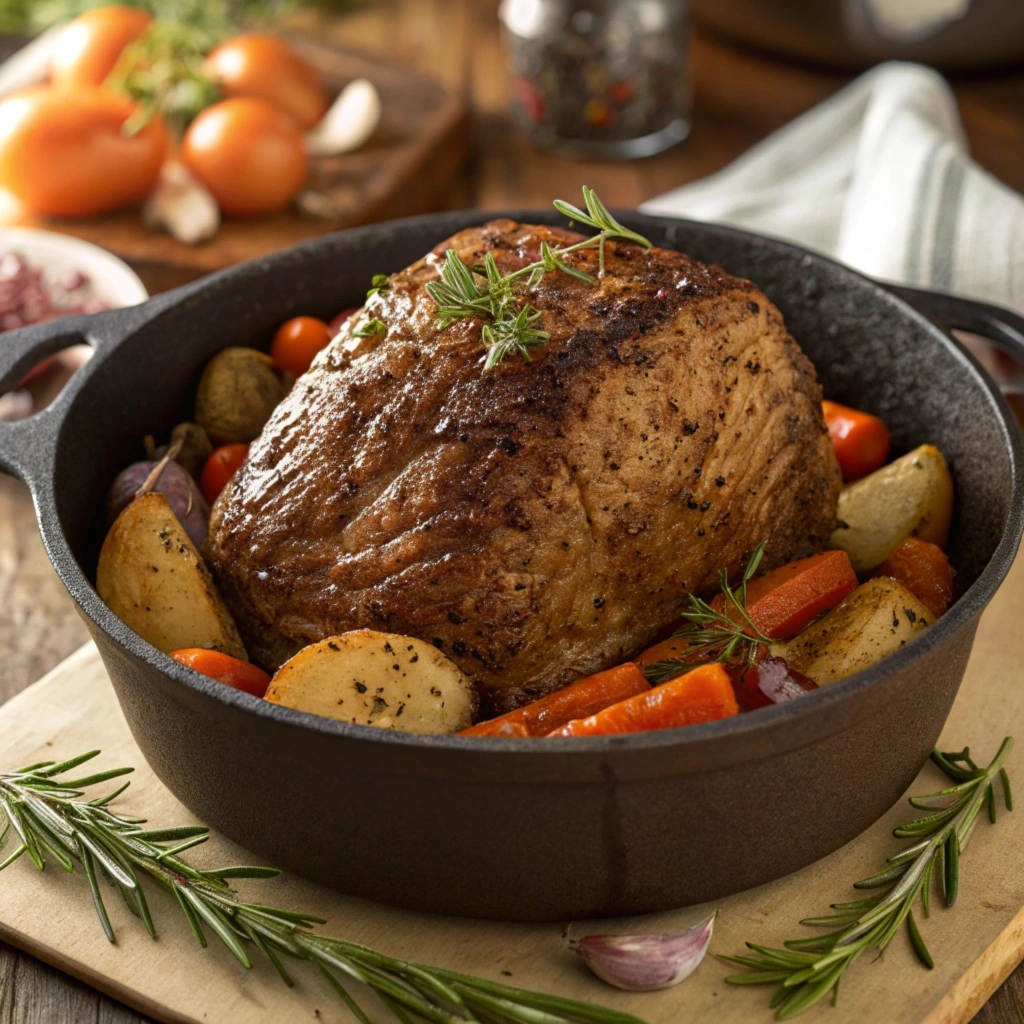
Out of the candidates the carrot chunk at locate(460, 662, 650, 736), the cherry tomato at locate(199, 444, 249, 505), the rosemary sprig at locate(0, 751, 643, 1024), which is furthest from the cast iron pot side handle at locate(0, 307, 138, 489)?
the carrot chunk at locate(460, 662, 650, 736)

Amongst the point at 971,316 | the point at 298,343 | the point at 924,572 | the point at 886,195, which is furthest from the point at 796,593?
the point at 886,195

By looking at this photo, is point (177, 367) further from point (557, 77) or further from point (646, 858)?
point (557, 77)

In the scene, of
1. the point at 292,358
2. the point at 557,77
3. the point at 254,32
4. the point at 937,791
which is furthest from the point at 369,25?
the point at 937,791

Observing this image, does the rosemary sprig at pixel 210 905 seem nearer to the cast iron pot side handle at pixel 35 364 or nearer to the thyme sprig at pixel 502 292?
the cast iron pot side handle at pixel 35 364

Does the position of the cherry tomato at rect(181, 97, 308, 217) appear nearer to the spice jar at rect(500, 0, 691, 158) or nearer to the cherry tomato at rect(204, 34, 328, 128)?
the cherry tomato at rect(204, 34, 328, 128)

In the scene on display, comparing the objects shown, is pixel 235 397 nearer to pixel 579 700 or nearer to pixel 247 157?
pixel 579 700

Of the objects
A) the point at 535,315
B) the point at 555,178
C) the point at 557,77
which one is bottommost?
the point at 555,178

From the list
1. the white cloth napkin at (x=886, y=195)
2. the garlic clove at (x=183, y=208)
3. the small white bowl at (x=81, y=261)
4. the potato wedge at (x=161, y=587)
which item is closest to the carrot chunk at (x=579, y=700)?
the potato wedge at (x=161, y=587)
